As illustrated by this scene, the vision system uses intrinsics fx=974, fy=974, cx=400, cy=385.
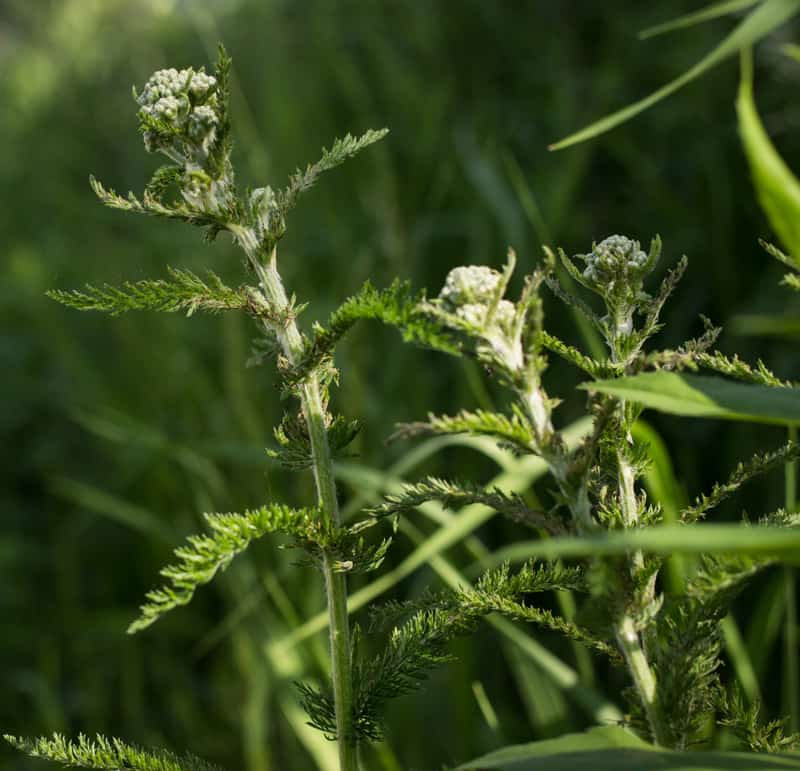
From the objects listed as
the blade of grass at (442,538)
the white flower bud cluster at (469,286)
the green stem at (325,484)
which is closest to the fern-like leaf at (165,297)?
the green stem at (325,484)

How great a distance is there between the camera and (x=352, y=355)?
7.04ft

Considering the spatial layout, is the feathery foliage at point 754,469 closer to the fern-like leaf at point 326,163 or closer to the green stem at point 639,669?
the green stem at point 639,669

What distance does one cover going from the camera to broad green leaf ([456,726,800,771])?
1.37ft

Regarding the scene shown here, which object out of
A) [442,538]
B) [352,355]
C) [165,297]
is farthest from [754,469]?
[352,355]

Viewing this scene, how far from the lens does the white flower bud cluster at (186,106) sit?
56 centimetres

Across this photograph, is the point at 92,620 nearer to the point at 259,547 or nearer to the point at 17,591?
the point at 17,591

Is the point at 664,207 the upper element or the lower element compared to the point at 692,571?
lower

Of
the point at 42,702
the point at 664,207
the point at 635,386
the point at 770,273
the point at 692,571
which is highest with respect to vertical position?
the point at 635,386

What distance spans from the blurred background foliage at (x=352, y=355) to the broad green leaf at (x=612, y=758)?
0.90 m

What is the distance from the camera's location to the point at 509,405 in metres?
0.51

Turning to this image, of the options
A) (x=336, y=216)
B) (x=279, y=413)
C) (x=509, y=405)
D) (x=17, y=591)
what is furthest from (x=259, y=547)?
(x=509, y=405)

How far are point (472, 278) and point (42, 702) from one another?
1813 millimetres

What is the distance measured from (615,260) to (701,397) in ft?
0.42

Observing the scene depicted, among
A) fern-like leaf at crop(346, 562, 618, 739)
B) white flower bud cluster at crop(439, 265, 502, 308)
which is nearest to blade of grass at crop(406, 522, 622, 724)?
fern-like leaf at crop(346, 562, 618, 739)
